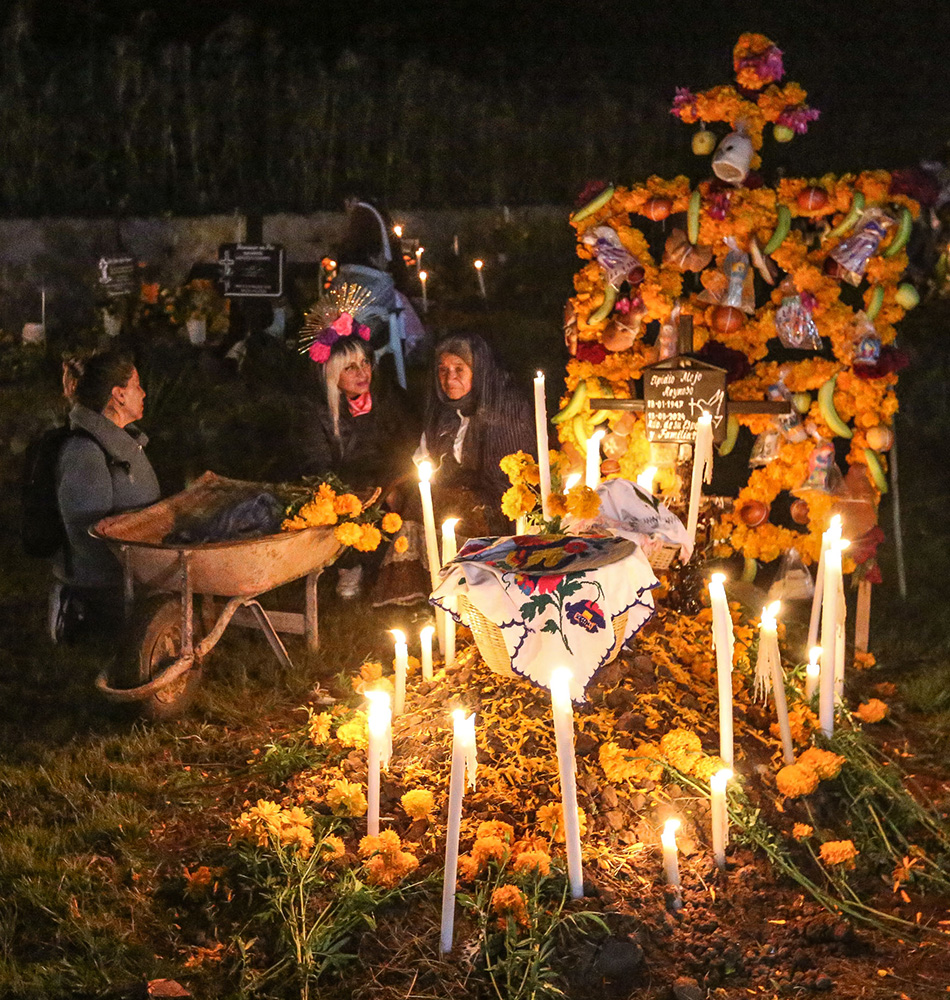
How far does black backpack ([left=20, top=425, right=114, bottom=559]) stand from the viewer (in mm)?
5910

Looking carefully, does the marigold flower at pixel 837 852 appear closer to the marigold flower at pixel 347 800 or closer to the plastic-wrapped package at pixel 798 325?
the marigold flower at pixel 347 800

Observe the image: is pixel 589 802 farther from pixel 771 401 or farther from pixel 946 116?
pixel 946 116

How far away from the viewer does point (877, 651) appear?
6.29 m

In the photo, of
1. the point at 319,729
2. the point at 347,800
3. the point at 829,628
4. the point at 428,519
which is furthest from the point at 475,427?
the point at 347,800

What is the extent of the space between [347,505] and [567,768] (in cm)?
252

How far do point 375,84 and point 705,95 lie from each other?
413 inches

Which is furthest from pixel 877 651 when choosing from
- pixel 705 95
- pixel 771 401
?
pixel 705 95

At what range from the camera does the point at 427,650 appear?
5.13m

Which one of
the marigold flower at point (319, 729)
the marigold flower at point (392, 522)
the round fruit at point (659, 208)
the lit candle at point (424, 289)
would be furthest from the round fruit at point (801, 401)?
the lit candle at point (424, 289)

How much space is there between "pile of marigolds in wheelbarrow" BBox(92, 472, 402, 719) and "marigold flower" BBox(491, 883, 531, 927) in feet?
7.05

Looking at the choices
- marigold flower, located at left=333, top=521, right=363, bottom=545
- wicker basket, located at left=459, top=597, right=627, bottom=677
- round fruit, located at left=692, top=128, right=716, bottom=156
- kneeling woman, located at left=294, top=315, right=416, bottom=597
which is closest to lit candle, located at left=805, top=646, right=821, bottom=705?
wicker basket, located at left=459, top=597, right=627, bottom=677

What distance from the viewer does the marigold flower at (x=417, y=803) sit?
4184 millimetres

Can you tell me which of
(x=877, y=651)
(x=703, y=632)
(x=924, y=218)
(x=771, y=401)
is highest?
(x=924, y=218)

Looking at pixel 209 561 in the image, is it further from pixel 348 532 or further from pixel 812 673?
pixel 812 673
